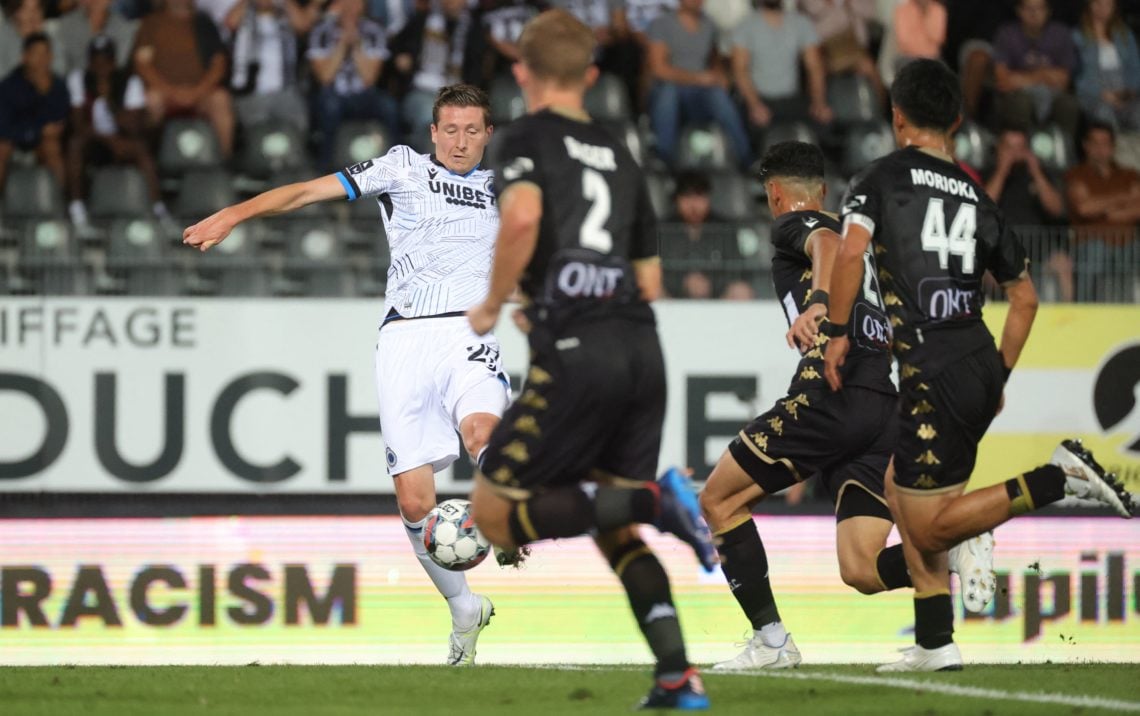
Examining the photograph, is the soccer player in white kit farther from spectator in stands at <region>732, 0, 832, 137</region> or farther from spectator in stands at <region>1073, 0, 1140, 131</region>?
spectator in stands at <region>1073, 0, 1140, 131</region>

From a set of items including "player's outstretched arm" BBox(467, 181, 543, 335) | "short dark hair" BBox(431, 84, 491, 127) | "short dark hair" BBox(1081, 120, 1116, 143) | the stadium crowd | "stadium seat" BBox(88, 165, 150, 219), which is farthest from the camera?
"short dark hair" BBox(1081, 120, 1116, 143)

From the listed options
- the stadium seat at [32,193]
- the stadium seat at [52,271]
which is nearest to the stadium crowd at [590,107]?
the stadium seat at [32,193]

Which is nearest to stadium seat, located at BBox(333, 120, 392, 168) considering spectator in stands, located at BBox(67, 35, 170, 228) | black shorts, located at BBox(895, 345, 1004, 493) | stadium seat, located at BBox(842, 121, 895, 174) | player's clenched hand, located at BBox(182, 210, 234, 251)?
spectator in stands, located at BBox(67, 35, 170, 228)

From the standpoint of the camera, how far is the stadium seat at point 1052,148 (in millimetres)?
14078

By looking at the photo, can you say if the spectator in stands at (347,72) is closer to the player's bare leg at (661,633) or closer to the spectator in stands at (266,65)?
the spectator in stands at (266,65)

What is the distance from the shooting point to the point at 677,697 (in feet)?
15.9

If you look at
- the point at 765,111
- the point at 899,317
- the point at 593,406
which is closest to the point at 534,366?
the point at 593,406

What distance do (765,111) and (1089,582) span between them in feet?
21.1

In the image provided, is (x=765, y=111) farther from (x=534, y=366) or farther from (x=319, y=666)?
(x=534, y=366)

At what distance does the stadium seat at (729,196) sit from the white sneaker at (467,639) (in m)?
6.52

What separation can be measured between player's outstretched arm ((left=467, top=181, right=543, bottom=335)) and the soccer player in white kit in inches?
99.4

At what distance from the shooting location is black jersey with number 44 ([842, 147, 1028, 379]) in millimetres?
5926

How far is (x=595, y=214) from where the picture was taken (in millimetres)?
4918

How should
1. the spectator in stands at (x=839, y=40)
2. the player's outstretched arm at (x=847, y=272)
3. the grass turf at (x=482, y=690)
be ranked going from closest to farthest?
the grass turf at (x=482, y=690), the player's outstretched arm at (x=847, y=272), the spectator in stands at (x=839, y=40)
